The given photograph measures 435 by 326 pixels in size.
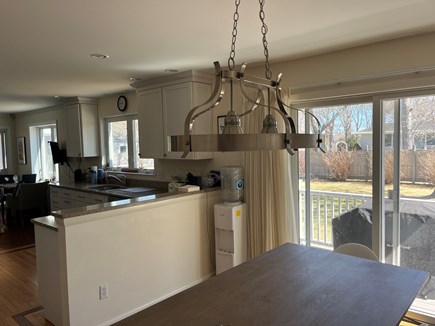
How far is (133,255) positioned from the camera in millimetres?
2867

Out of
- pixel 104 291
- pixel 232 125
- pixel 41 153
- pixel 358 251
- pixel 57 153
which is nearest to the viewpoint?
pixel 232 125

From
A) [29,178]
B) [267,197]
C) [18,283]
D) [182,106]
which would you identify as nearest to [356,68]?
[267,197]

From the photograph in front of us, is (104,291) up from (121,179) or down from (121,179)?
down

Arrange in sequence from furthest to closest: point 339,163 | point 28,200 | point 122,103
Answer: point 28,200 < point 122,103 < point 339,163

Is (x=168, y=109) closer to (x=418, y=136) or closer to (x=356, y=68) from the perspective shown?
(x=356, y=68)

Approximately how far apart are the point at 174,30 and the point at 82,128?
358cm

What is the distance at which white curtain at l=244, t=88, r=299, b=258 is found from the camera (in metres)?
3.22

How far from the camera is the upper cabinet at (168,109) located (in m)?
3.68

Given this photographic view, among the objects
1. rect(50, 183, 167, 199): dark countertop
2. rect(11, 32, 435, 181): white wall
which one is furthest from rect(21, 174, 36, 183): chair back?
rect(11, 32, 435, 181): white wall

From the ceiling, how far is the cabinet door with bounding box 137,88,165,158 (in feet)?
1.63

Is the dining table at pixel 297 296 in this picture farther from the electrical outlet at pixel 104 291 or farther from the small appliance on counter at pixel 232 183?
the small appliance on counter at pixel 232 183

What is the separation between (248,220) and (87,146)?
327 cm

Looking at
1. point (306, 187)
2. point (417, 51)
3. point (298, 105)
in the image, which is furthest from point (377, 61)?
point (306, 187)

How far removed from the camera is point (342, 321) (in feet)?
4.66
